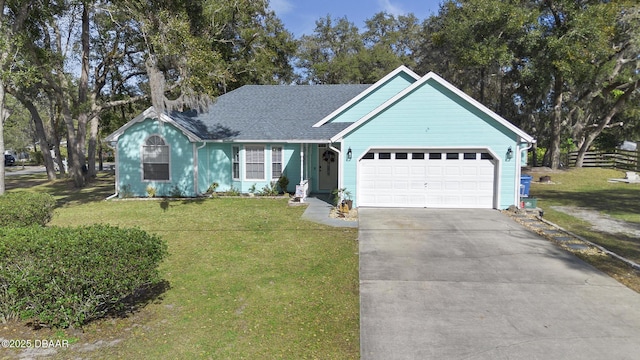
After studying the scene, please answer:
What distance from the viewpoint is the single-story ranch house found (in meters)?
14.1

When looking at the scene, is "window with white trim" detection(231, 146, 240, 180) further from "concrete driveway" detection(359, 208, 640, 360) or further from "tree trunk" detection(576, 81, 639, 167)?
"tree trunk" detection(576, 81, 639, 167)

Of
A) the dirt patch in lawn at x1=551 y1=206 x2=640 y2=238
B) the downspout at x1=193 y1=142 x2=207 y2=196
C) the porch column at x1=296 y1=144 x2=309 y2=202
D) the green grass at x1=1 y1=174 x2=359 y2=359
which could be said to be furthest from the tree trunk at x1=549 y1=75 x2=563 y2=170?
the downspout at x1=193 y1=142 x2=207 y2=196

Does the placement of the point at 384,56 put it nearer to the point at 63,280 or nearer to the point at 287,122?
the point at 287,122

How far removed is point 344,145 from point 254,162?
5.77 meters

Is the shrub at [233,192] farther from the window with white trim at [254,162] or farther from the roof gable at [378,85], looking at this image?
the roof gable at [378,85]

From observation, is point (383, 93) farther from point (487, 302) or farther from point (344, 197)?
point (487, 302)

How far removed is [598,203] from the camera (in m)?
16.7

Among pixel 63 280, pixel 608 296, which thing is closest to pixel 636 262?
pixel 608 296

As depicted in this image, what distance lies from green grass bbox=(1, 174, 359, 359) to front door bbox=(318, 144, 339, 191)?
6.44 m

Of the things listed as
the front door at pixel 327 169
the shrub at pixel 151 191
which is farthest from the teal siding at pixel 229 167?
the shrub at pixel 151 191

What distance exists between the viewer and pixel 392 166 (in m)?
14.8

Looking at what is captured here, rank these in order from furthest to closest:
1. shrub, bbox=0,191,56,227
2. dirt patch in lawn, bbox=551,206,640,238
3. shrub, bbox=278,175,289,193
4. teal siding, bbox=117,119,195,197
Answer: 1. shrub, bbox=278,175,289,193
2. teal siding, bbox=117,119,195,197
3. dirt patch in lawn, bbox=551,206,640,238
4. shrub, bbox=0,191,56,227

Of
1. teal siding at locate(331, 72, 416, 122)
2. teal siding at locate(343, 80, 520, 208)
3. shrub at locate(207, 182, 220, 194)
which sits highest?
teal siding at locate(331, 72, 416, 122)

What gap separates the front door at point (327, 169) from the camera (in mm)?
18797
